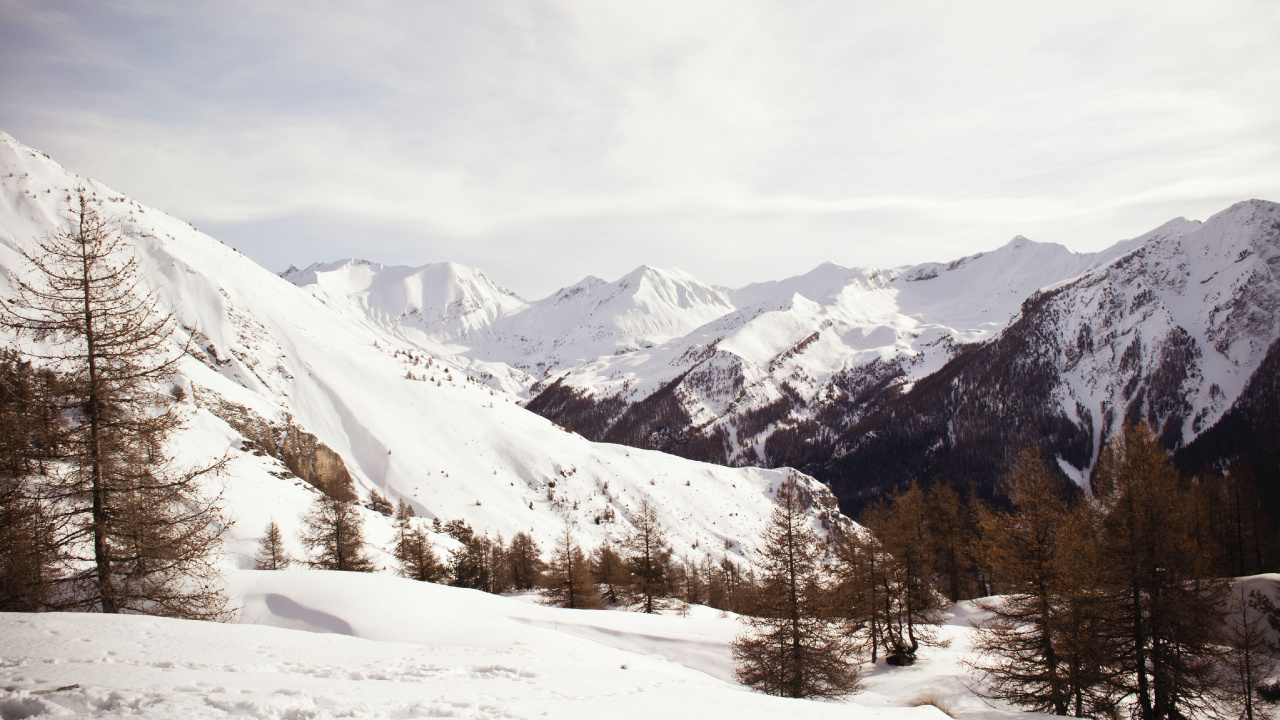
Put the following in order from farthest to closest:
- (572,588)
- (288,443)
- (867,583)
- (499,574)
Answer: (288,443) → (499,574) → (572,588) → (867,583)

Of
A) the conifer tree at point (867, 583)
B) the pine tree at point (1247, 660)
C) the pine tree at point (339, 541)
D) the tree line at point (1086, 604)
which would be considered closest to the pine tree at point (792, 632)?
the tree line at point (1086, 604)

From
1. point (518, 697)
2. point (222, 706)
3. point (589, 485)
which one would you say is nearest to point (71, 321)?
point (222, 706)

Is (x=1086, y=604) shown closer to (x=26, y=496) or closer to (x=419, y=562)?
(x=26, y=496)

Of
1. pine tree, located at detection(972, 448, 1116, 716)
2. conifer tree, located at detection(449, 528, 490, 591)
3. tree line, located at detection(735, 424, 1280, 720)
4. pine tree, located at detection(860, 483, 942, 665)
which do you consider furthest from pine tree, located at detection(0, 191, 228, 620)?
pine tree, located at detection(860, 483, 942, 665)

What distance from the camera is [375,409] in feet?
249

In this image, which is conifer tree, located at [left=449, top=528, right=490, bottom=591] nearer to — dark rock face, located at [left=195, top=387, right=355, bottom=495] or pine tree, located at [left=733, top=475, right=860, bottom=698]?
dark rock face, located at [left=195, top=387, right=355, bottom=495]

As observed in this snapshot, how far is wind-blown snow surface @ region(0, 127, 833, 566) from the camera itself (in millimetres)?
66000

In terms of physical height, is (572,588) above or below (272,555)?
below

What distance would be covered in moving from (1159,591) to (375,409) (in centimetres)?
8007

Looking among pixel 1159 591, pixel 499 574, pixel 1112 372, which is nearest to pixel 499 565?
pixel 499 574

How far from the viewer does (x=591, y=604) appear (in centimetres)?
3266

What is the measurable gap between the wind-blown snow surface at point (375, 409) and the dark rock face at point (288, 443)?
38.2 inches

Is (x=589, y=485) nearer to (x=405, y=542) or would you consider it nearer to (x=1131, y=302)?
(x=405, y=542)

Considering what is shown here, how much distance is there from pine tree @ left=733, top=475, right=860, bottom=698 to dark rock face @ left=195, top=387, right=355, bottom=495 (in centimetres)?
4653
